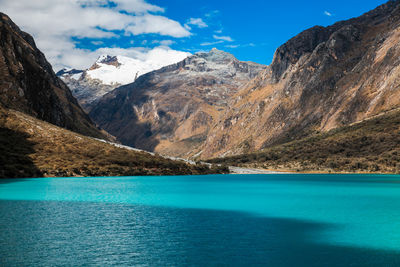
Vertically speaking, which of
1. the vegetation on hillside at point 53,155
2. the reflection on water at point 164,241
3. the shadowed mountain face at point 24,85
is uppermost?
the shadowed mountain face at point 24,85

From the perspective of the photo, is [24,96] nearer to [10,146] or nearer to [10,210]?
[10,146]

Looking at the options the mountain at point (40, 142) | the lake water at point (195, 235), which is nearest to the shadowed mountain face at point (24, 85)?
the mountain at point (40, 142)

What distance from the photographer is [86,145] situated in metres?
119

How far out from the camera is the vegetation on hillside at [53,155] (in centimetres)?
9675

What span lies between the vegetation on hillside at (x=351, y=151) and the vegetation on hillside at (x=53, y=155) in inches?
2568

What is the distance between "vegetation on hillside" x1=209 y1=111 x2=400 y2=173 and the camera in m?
143

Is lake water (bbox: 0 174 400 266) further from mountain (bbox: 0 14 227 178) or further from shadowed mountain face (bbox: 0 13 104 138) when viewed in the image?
shadowed mountain face (bbox: 0 13 104 138)

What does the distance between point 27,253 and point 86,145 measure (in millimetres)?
100179

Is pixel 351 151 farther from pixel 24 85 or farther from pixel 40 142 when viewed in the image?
pixel 24 85

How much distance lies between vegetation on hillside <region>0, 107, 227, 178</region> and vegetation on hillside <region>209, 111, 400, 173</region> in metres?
65.2

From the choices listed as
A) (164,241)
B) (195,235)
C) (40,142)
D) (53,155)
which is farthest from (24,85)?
(164,241)

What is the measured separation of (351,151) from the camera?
156 m

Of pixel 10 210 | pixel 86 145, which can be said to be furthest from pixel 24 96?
pixel 10 210

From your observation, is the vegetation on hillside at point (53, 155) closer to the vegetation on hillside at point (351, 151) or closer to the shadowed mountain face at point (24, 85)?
the shadowed mountain face at point (24, 85)
